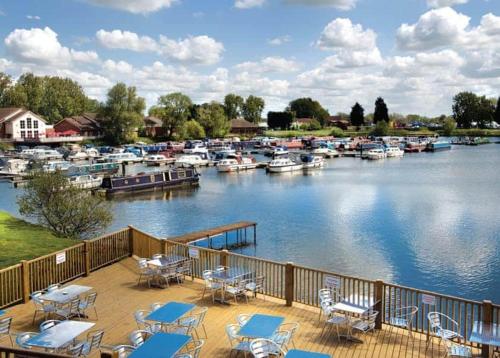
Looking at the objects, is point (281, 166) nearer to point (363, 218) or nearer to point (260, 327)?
point (363, 218)

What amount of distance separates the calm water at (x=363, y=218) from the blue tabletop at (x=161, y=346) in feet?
56.6

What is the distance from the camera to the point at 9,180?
6600 centimetres

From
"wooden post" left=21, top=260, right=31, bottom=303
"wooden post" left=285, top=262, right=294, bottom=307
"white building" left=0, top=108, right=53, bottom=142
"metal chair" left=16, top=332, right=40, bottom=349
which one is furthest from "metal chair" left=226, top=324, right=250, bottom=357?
"white building" left=0, top=108, right=53, bottom=142

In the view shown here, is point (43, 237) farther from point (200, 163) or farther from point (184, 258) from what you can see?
point (200, 163)

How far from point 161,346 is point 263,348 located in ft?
7.78

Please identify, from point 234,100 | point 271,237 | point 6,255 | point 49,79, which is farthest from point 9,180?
point 234,100

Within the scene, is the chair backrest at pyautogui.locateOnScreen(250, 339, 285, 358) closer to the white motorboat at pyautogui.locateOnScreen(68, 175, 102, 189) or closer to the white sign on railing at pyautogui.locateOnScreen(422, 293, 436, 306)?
the white sign on railing at pyautogui.locateOnScreen(422, 293, 436, 306)

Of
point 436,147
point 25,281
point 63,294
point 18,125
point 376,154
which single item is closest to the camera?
point 63,294

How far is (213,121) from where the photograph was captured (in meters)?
139

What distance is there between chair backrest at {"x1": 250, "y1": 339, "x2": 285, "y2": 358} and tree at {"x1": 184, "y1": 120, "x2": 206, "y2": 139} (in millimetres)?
121923

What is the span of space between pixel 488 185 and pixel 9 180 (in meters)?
59.3

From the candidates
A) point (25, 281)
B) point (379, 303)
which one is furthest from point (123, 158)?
point (379, 303)

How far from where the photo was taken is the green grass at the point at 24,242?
2059cm

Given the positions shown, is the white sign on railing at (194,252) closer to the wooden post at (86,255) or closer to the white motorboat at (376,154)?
the wooden post at (86,255)
